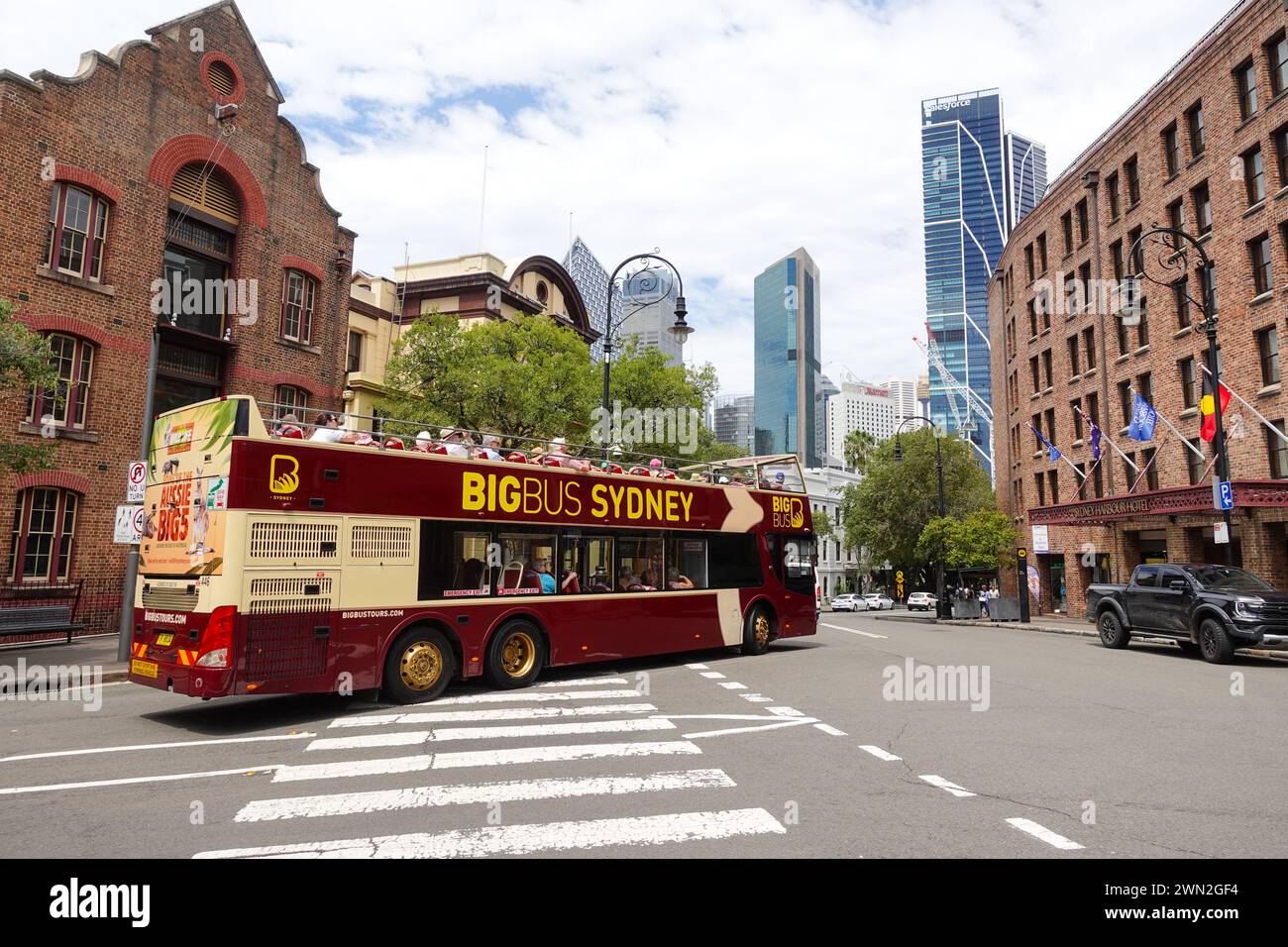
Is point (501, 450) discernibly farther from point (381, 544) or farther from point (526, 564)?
point (381, 544)

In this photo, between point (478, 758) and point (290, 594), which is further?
point (290, 594)

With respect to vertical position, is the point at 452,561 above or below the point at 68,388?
below

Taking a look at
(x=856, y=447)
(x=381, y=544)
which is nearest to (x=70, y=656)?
(x=381, y=544)

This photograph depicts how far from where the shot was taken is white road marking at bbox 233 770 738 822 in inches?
226

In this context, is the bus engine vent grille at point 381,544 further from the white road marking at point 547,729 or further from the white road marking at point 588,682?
the white road marking at point 588,682

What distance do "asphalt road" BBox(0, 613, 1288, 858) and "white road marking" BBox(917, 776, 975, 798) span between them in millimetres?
26

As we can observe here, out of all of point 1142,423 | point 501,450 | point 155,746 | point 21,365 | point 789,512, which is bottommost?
point 155,746

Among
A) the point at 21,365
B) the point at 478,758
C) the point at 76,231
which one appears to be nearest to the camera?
the point at 478,758

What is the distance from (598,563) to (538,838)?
804 centimetres

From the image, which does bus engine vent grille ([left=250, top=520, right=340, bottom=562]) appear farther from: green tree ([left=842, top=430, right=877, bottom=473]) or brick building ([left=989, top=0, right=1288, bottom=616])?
green tree ([left=842, top=430, right=877, bottom=473])

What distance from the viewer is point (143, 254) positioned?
21000 mm

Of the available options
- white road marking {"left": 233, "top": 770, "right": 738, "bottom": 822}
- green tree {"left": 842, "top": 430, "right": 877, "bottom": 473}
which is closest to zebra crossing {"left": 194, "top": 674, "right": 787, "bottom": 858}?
white road marking {"left": 233, "top": 770, "right": 738, "bottom": 822}

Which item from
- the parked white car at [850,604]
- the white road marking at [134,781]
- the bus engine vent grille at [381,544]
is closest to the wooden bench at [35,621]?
the bus engine vent grille at [381,544]
